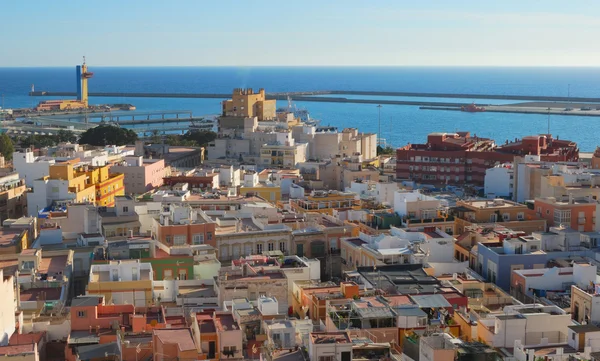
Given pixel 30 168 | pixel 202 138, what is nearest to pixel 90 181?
pixel 30 168

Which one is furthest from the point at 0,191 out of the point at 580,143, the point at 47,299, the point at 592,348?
the point at 580,143

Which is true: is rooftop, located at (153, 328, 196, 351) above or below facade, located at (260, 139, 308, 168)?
below

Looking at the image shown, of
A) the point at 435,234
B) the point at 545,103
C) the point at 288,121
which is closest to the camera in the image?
the point at 435,234

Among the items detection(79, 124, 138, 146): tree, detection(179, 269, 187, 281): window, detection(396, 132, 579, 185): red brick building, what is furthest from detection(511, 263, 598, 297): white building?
detection(79, 124, 138, 146): tree

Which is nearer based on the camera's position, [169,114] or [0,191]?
[0,191]

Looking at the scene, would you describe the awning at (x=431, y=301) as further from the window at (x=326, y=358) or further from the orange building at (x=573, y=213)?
the orange building at (x=573, y=213)

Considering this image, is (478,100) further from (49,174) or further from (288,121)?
(49,174)

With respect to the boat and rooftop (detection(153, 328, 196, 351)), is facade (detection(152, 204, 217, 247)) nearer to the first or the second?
rooftop (detection(153, 328, 196, 351))

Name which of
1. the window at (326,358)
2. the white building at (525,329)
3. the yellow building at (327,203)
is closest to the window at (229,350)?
the window at (326,358)
